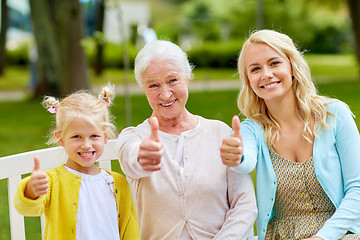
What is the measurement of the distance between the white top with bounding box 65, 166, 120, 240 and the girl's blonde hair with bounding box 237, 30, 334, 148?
857mm

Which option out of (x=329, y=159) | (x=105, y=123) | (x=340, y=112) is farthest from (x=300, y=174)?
(x=105, y=123)

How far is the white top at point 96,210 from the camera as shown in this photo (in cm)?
263

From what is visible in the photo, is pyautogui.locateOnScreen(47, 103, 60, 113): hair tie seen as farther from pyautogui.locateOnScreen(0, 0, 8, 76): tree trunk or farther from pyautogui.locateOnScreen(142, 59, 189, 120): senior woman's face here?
pyautogui.locateOnScreen(0, 0, 8, 76): tree trunk

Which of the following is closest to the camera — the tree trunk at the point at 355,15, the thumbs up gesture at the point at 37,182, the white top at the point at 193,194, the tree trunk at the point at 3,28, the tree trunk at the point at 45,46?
the thumbs up gesture at the point at 37,182

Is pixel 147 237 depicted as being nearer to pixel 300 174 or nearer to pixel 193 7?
pixel 300 174

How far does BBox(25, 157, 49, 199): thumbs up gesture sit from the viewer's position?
7.72ft

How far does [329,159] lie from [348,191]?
18 cm

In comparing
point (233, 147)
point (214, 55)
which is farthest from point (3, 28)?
point (233, 147)

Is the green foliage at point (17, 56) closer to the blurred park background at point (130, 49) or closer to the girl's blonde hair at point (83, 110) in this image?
the blurred park background at point (130, 49)

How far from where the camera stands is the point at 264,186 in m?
2.90

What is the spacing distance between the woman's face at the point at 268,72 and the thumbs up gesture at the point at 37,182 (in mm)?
1166

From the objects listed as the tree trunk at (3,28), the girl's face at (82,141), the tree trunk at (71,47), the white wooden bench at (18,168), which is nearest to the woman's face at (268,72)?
the girl's face at (82,141)

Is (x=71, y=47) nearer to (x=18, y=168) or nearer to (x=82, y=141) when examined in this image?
(x=18, y=168)

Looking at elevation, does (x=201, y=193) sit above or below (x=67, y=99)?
below
